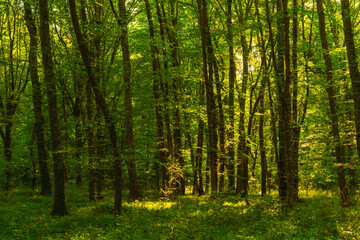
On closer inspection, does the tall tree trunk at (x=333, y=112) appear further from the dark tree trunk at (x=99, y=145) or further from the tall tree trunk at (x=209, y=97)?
the dark tree trunk at (x=99, y=145)

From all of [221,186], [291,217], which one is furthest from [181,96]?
[291,217]

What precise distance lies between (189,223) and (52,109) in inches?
254

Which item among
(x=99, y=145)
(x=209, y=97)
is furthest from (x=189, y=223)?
(x=209, y=97)

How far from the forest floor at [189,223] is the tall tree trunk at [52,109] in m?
0.79

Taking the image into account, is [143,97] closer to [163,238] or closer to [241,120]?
[241,120]

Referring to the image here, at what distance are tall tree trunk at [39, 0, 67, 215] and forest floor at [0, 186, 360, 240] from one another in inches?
30.9

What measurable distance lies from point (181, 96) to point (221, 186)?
221 inches

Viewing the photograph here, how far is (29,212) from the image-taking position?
11.1 m

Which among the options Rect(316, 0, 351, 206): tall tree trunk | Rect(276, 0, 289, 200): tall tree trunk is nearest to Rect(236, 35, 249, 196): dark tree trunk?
Rect(276, 0, 289, 200): tall tree trunk

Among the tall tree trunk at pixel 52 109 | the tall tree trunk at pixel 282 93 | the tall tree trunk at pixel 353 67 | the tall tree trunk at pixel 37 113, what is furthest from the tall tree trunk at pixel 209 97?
the tall tree trunk at pixel 37 113

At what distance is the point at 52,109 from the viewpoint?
34.6ft

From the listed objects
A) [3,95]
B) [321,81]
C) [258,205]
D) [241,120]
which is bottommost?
[258,205]

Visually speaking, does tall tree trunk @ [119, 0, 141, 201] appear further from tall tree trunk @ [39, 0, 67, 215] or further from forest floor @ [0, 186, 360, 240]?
tall tree trunk @ [39, 0, 67, 215]

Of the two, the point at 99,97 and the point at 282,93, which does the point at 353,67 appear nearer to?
the point at 282,93
